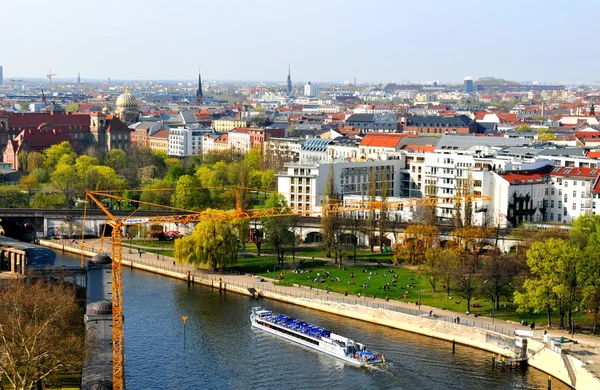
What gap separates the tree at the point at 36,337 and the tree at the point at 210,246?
18.3 metres

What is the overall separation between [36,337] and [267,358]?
42.9 feet

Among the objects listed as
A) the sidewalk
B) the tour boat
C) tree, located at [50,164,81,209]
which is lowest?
the tour boat

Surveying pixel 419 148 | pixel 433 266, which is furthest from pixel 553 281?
pixel 419 148

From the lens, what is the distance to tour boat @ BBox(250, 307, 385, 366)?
152ft

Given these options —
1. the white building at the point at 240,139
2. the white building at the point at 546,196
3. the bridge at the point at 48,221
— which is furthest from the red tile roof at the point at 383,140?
the white building at the point at 240,139

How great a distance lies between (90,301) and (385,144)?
5328 centimetres

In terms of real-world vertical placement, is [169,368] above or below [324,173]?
below

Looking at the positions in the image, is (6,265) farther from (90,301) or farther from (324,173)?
(324,173)

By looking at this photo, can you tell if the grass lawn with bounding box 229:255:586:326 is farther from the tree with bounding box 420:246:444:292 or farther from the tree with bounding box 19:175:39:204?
the tree with bounding box 19:175:39:204

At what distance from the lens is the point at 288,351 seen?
48.5 meters

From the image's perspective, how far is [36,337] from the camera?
36.9 metres

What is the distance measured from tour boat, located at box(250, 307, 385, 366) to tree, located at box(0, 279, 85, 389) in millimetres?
9550

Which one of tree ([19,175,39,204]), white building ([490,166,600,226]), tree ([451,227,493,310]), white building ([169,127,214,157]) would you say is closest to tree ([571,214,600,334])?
tree ([451,227,493,310])

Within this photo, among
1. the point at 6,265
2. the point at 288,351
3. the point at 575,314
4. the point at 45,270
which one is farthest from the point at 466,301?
the point at 6,265
